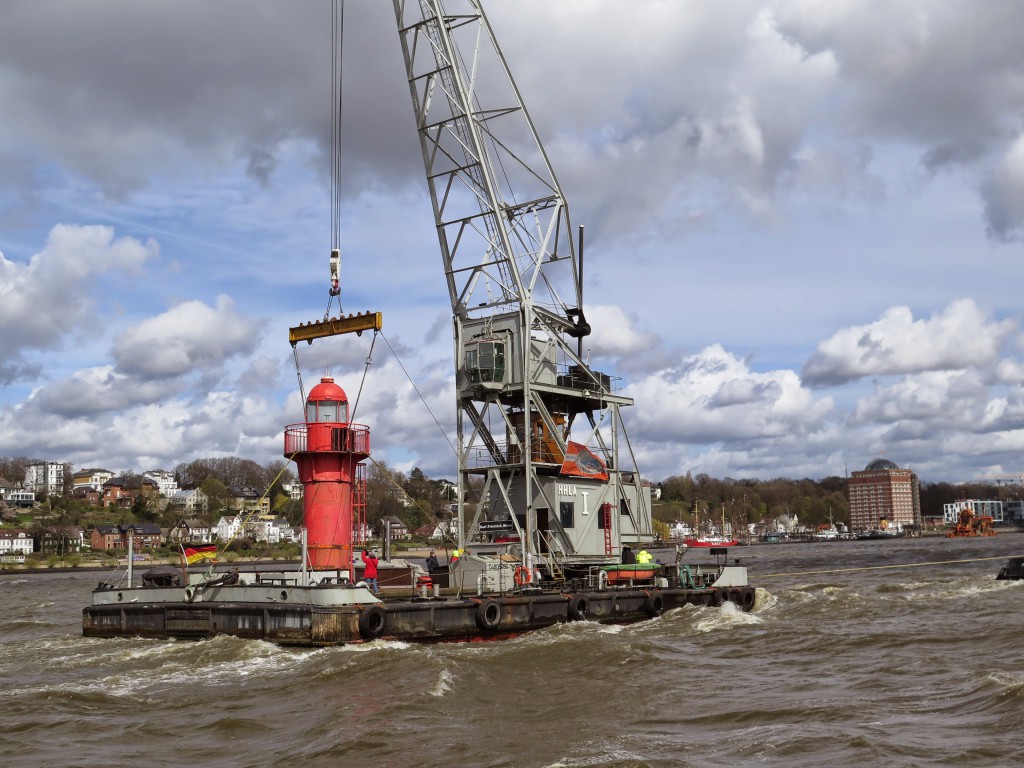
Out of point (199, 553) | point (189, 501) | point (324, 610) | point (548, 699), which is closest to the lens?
point (548, 699)

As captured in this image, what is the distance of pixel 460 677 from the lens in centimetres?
2272

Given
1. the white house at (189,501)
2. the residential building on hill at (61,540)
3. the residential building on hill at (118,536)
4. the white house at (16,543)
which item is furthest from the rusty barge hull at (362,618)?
the white house at (189,501)

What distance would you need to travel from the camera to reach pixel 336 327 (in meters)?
32.3

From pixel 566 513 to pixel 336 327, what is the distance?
10.1m

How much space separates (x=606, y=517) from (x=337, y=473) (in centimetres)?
1148

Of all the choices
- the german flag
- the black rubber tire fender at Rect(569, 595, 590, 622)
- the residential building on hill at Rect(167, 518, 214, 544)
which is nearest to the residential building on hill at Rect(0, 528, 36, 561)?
the residential building on hill at Rect(167, 518, 214, 544)

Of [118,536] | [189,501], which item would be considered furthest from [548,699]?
[189,501]

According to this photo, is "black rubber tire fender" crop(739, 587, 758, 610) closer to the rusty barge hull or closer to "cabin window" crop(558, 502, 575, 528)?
the rusty barge hull

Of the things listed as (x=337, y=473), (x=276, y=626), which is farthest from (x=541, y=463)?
(x=276, y=626)

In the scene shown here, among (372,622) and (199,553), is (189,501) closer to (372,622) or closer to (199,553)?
(199,553)

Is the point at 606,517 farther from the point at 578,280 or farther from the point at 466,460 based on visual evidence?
the point at 578,280

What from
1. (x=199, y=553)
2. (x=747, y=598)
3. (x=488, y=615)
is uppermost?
(x=199, y=553)

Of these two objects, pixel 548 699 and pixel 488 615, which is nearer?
pixel 548 699

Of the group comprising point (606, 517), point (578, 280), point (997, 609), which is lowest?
point (997, 609)
